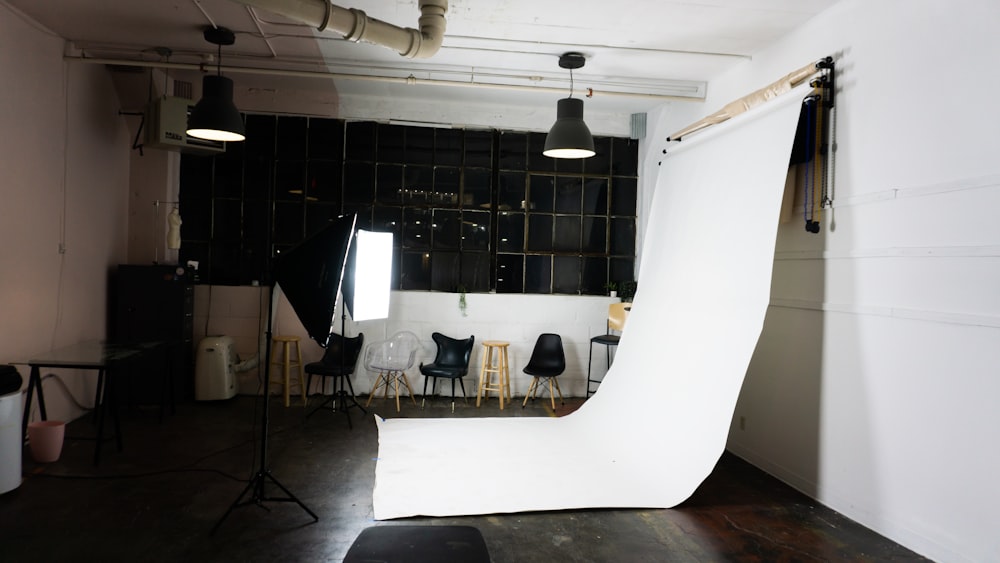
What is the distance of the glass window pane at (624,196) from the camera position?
257 inches

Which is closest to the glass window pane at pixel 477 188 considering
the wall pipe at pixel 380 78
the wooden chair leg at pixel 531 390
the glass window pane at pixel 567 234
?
the glass window pane at pixel 567 234

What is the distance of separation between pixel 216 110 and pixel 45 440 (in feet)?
8.13

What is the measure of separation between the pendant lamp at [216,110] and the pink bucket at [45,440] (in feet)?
7.28

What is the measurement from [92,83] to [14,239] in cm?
170

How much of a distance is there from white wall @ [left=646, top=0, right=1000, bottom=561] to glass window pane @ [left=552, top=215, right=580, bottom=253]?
2.73 m

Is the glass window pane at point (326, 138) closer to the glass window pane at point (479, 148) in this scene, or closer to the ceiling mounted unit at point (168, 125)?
the ceiling mounted unit at point (168, 125)

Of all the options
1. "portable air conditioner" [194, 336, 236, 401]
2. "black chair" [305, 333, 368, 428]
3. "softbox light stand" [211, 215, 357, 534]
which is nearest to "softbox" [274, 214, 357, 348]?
"softbox light stand" [211, 215, 357, 534]

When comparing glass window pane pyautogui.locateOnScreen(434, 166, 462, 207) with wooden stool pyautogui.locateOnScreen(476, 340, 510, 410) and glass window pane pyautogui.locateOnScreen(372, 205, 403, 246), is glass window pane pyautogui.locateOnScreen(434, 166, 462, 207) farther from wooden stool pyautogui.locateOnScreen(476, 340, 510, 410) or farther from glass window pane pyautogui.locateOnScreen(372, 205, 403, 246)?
wooden stool pyautogui.locateOnScreen(476, 340, 510, 410)

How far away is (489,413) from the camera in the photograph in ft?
18.4

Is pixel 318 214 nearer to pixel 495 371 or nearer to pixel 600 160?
pixel 495 371

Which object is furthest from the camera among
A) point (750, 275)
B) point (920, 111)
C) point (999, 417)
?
point (750, 275)

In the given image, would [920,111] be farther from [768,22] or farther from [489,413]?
[489,413]

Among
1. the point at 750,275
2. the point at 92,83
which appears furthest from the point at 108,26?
the point at 750,275

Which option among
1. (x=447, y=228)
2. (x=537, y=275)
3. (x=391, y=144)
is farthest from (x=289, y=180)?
(x=537, y=275)
